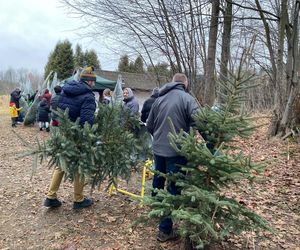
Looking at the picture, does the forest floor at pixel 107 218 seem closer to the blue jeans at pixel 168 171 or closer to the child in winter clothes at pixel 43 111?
the blue jeans at pixel 168 171

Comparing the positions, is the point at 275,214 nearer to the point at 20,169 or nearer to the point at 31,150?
the point at 31,150

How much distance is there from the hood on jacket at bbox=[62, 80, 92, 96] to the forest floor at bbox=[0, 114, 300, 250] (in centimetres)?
89

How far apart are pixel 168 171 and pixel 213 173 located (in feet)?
2.36

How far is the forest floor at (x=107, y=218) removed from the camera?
13.9ft

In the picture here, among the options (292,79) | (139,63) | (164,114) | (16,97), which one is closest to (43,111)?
(16,97)

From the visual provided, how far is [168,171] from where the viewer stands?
4.01 meters

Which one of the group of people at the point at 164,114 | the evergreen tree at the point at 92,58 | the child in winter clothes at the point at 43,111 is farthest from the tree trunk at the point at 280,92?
the evergreen tree at the point at 92,58

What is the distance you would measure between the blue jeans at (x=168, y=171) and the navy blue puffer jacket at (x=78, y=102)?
1.19m

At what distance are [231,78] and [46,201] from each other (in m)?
3.29

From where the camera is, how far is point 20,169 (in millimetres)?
7812

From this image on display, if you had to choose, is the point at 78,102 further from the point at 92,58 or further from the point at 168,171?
the point at 92,58

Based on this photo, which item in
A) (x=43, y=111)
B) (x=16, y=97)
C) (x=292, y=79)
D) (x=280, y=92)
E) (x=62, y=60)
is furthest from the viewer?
(x=62, y=60)

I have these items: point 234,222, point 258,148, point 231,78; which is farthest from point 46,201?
point 258,148

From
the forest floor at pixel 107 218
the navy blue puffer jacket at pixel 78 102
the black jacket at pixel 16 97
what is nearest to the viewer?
the forest floor at pixel 107 218
